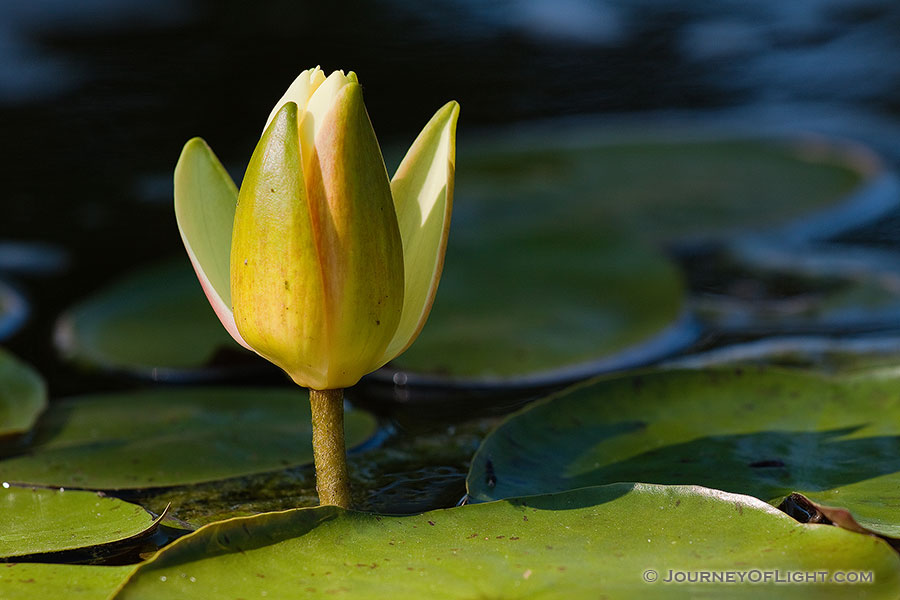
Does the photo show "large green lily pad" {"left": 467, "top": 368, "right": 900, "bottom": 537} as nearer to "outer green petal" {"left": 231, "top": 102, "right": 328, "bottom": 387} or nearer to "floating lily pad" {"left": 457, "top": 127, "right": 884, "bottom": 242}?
"outer green petal" {"left": 231, "top": 102, "right": 328, "bottom": 387}

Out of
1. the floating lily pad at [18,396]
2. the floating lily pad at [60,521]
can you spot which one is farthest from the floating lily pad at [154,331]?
the floating lily pad at [60,521]

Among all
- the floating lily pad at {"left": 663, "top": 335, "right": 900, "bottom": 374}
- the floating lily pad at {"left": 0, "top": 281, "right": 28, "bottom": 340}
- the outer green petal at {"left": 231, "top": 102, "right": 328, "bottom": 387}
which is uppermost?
the outer green petal at {"left": 231, "top": 102, "right": 328, "bottom": 387}

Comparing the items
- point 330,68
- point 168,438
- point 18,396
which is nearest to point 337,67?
point 330,68

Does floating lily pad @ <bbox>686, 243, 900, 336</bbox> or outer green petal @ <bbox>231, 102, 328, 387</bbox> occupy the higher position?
outer green petal @ <bbox>231, 102, 328, 387</bbox>

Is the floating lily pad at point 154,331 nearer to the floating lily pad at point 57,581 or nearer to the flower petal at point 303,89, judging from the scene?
the floating lily pad at point 57,581

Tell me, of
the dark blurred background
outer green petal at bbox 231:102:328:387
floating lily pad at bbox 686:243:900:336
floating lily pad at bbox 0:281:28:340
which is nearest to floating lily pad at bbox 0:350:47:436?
floating lily pad at bbox 0:281:28:340

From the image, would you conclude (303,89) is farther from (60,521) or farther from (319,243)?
(60,521)
